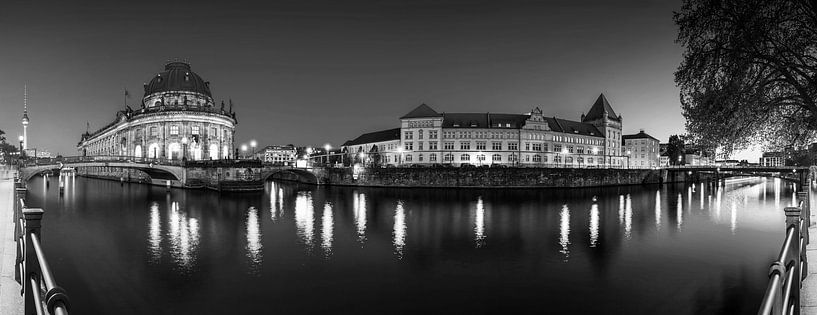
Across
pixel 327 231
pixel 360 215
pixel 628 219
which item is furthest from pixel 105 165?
pixel 628 219

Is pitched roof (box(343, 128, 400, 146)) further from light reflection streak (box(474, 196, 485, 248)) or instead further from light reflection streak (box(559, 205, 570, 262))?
light reflection streak (box(559, 205, 570, 262))

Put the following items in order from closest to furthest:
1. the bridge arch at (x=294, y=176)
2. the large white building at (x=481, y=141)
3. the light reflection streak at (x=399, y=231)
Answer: the light reflection streak at (x=399, y=231) → the bridge arch at (x=294, y=176) → the large white building at (x=481, y=141)

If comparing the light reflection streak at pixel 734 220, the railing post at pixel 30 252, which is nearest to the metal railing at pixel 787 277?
the railing post at pixel 30 252

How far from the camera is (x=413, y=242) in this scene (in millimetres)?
27766

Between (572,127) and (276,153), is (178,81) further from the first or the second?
(276,153)

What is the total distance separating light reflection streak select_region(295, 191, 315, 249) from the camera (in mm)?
28797

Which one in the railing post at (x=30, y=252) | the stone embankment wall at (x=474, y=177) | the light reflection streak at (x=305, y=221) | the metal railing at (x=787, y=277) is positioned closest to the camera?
the metal railing at (x=787, y=277)

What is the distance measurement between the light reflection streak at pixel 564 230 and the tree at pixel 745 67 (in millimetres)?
8966

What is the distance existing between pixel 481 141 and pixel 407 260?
73.4 meters

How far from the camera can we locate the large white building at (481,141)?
9306 cm

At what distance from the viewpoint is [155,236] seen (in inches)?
1142

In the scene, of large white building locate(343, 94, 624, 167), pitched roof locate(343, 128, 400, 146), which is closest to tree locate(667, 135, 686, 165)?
large white building locate(343, 94, 624, 167)

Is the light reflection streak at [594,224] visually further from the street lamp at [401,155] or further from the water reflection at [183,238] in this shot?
the street lamp at [401,155]

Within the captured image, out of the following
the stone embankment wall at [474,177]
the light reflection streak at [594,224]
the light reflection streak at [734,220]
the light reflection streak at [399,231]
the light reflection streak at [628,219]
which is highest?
the stone embankment wall at [474,177]
